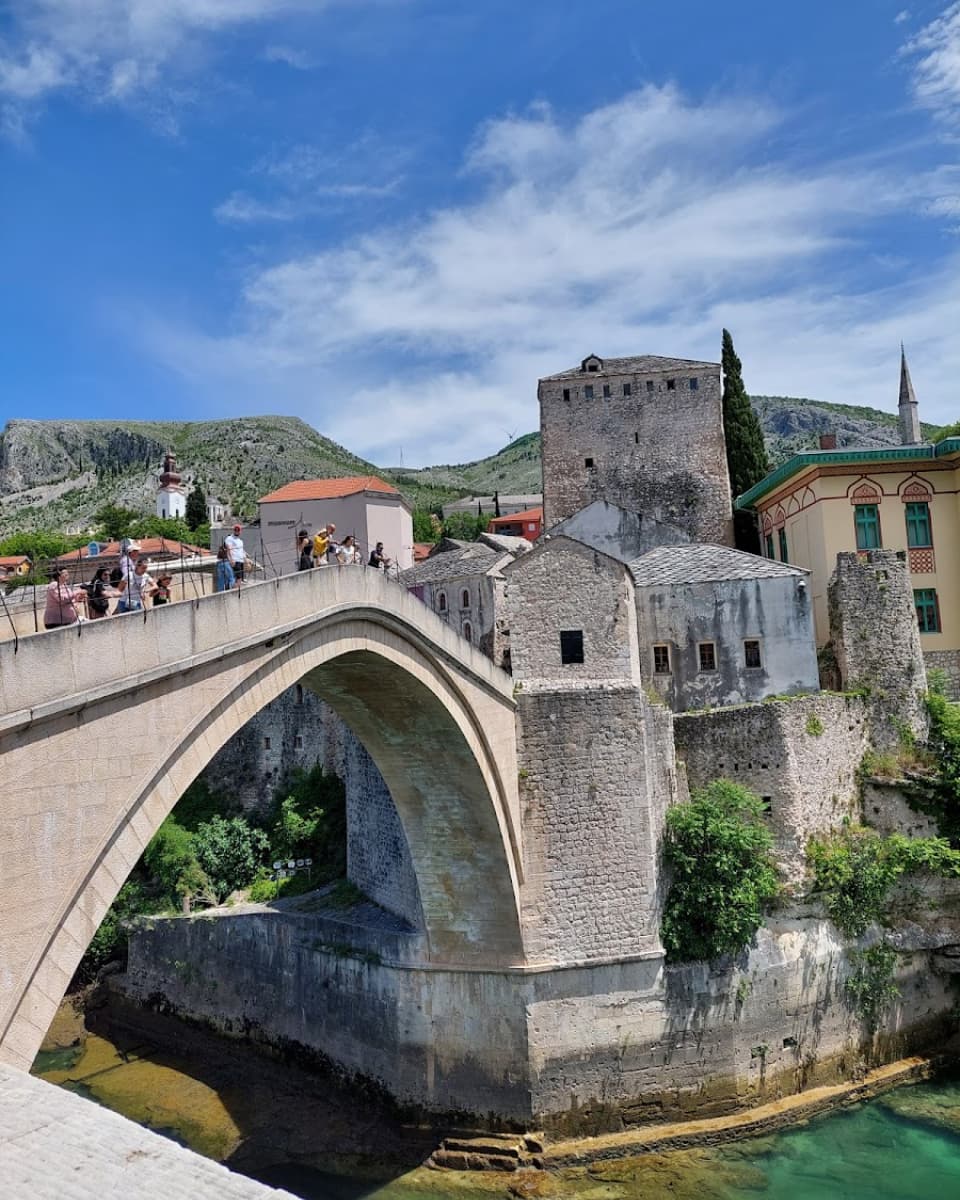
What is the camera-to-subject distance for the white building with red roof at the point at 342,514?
32906mm

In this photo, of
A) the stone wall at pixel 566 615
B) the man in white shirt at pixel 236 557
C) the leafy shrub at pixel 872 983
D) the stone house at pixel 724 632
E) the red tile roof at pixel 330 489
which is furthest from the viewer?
the red tile roof at pixel 330 489

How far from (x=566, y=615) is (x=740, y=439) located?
17250 mm

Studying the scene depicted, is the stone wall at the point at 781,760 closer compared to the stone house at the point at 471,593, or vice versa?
the stone wall at the point at 781,760

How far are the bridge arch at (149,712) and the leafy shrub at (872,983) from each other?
8.39 meters

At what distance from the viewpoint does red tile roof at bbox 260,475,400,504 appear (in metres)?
33.5

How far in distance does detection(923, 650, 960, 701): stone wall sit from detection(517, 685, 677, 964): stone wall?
9547 mm

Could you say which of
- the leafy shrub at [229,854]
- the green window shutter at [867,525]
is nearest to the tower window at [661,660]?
the green window shutter at [867,525]

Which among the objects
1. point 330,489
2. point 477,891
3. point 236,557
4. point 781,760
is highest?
point 330,489

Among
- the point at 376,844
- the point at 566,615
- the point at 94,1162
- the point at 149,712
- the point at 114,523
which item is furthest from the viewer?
the point at 114,523

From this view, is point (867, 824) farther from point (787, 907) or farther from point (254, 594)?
point (254, 594)

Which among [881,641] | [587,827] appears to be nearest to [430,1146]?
Result: [587,827]

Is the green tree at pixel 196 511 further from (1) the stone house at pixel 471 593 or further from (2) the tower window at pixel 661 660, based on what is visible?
(2) the tower window at pixel 661 660

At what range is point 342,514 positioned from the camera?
1313 inches

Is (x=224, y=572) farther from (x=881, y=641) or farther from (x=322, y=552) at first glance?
(x=881, y=641)
